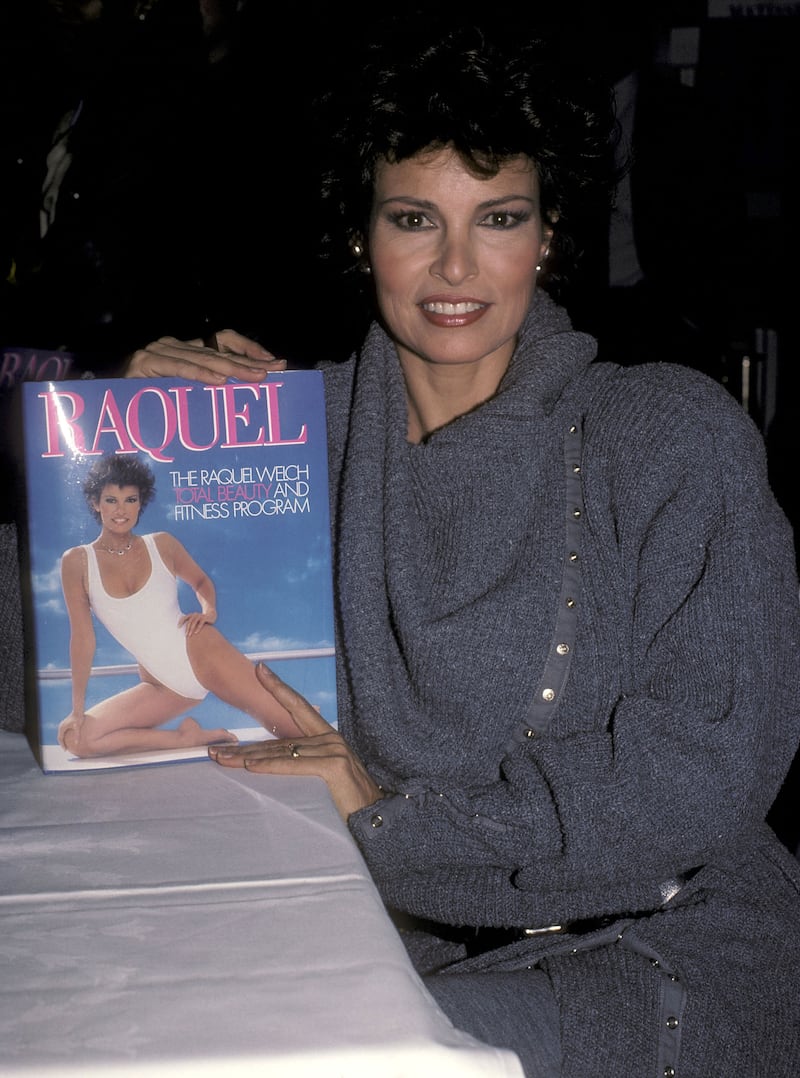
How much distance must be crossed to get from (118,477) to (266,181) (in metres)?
2.05

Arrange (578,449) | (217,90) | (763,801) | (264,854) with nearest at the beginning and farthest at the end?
(264,854) < (763,801) < (578,449) < (217,90)

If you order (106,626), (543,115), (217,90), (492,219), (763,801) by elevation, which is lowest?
(763,801)

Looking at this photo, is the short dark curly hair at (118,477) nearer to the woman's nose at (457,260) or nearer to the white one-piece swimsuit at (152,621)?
the white one-piece swimsuit at (152,621)

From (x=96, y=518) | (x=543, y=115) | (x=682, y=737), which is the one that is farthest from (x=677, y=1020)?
(x=543, y=115)

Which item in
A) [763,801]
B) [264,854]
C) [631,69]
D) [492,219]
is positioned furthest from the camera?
[631,69]

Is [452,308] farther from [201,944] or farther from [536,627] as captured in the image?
[201,944]

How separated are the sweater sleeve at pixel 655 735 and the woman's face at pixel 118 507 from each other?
371 mm

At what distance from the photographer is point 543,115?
153 centimetres

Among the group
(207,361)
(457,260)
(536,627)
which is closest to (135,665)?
(207,361)

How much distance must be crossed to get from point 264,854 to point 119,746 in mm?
260

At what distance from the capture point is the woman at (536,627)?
3.82 feet

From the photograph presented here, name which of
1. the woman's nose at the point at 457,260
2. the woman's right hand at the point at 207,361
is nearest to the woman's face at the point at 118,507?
the woman's right hand at the point at 207,361

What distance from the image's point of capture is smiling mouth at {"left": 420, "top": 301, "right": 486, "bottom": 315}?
1.53m

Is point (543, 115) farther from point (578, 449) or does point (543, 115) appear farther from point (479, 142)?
point (578, 449)
